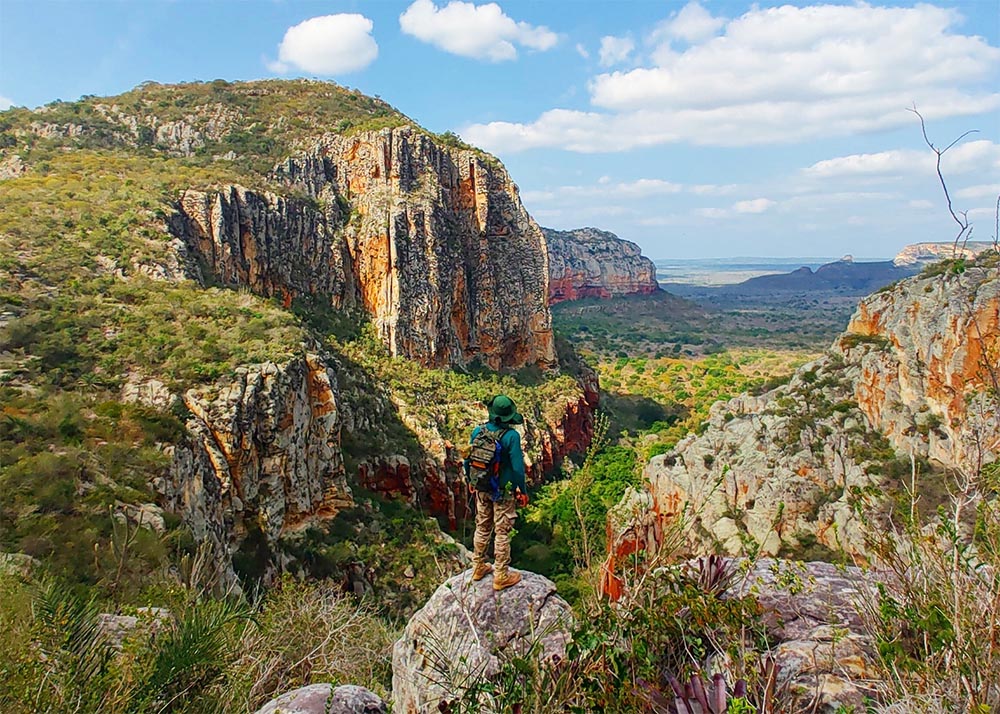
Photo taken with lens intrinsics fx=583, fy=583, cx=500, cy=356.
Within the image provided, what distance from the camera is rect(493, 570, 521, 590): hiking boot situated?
5.34 m

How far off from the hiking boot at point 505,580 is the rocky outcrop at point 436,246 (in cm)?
2850

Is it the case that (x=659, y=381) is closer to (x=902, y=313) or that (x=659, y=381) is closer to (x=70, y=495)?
(x=902, y=313)

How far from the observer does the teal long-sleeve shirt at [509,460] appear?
5.46 meters

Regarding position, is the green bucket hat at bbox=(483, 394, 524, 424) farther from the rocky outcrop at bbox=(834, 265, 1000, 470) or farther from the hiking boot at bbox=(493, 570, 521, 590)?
the rocky outcrop at bbox=(834, 265, 1000, 470)

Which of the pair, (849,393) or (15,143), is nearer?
(849,393)

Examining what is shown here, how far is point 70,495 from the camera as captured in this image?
9.87 meters

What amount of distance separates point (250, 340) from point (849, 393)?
70.4 feet

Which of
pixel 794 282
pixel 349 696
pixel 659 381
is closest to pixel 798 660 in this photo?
pixel 349 696

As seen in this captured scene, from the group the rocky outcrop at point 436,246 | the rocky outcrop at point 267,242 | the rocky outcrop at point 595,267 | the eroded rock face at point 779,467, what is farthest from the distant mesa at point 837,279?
the rocky outcrop at point 267,242

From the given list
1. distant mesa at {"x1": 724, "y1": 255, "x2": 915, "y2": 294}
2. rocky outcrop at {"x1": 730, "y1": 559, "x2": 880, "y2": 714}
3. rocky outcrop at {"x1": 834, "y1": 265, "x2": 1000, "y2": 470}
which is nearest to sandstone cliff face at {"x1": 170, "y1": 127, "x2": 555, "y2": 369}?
rocky outcrop at {"x1": 834, "y1": 265, "x2": 1000, "y2": 470}

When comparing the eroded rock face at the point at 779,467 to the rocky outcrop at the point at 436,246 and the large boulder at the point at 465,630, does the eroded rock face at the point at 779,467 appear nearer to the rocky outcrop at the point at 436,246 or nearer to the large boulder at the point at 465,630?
the large boulder at the point at 465,630

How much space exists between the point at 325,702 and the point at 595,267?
10423 centimetres

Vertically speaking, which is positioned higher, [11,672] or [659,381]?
[11,672]

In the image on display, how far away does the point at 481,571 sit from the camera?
5594mm
